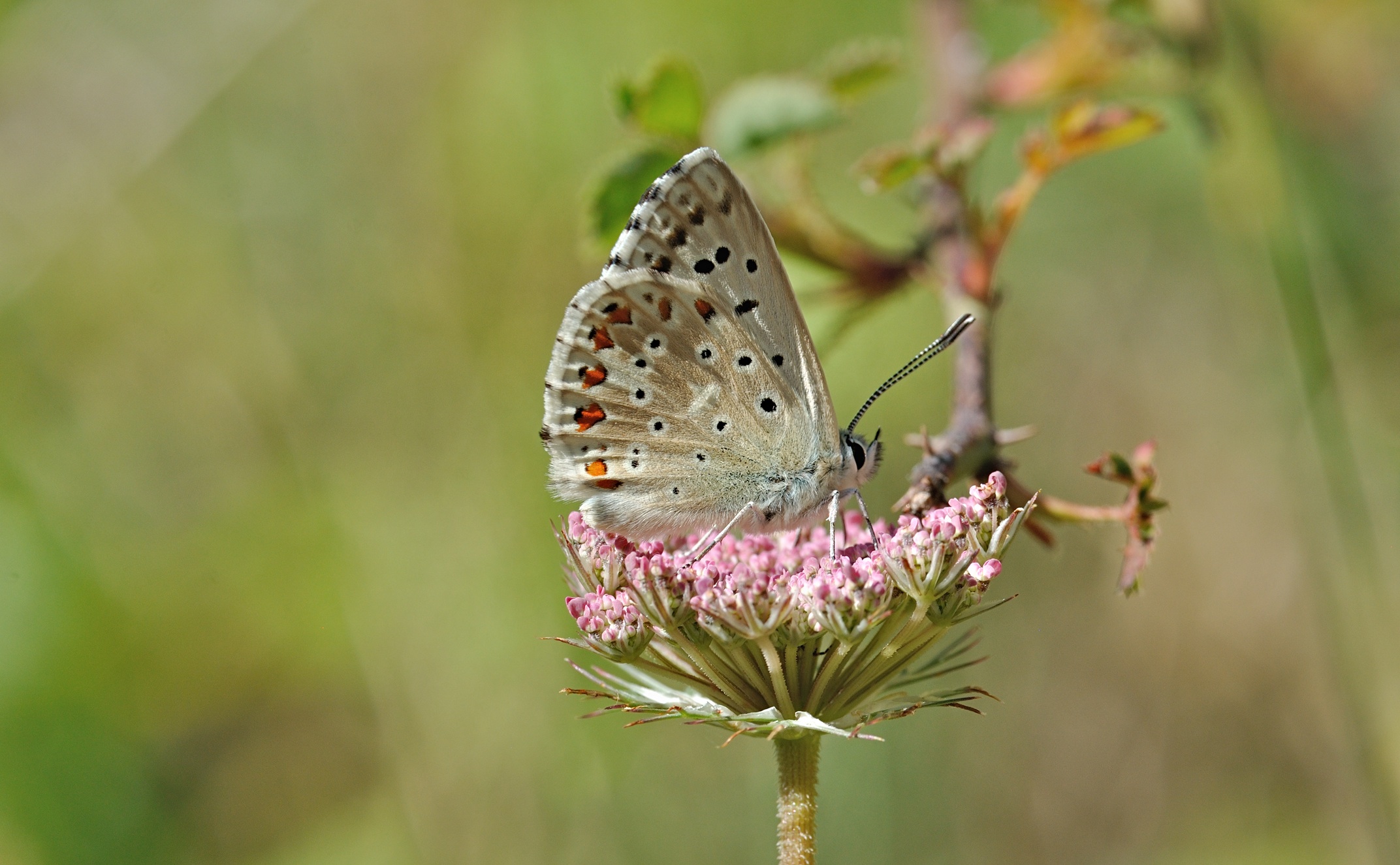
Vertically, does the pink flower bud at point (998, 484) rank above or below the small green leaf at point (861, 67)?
below

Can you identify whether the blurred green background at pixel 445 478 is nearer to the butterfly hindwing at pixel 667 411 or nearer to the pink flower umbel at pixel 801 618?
the butterfly hindwing at pixel 667 411

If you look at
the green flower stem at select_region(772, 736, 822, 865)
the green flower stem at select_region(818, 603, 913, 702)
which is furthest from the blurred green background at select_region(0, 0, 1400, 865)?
the green flower stem at select_region(772, 736, 822, 865)

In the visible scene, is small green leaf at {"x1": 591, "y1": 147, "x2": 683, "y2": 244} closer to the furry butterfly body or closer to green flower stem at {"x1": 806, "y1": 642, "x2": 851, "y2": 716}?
the furry butterfly body

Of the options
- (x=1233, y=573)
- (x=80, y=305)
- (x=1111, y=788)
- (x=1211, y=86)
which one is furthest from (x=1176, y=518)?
(x=80, y=305)

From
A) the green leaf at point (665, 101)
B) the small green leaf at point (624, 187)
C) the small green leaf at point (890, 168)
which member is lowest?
the small green leaf at point (890, 168)

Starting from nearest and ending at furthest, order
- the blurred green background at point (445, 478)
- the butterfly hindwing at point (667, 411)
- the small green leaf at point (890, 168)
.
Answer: the small green leaf at point (890, 168) → the butterfly hindwing at point (667, 411) → the blurred green background at point (445, 478)

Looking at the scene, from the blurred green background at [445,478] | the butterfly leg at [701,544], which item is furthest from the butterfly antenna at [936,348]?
the blurred green background at [445,478]

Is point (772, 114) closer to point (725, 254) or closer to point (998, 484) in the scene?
point (725, 254)
